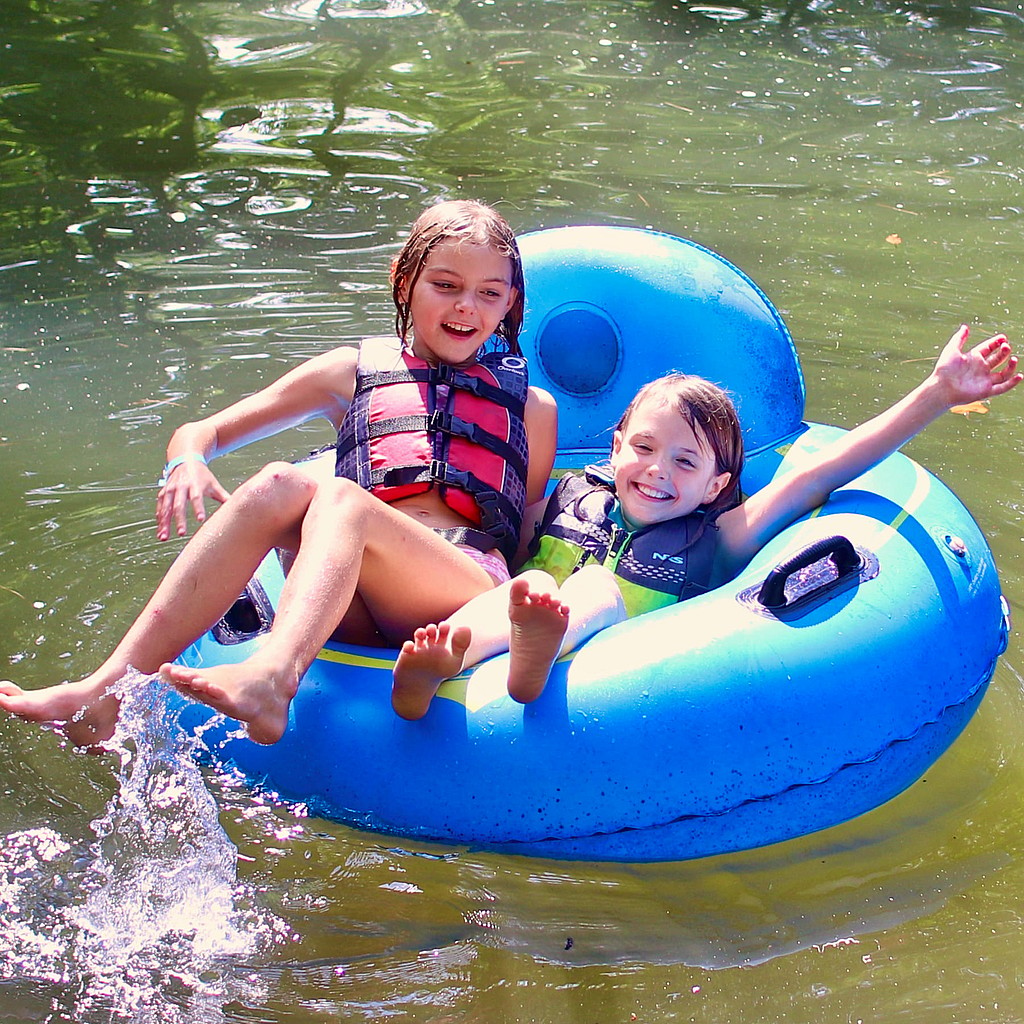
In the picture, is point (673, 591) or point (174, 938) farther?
point (673, 591)

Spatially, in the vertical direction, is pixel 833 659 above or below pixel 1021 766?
above

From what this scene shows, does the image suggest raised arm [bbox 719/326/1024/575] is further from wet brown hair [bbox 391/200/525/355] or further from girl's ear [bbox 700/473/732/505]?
wet brown hair [bbox 391/200/525/355]

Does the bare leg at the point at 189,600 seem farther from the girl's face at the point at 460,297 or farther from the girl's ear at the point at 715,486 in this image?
the girl's ear at the point at 715,486

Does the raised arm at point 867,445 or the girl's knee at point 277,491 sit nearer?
the girl's knee at point 277,491

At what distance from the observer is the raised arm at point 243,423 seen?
8.25 feet

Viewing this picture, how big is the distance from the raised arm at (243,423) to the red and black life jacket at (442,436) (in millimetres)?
66

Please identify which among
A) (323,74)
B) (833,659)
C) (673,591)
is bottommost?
(323,74)

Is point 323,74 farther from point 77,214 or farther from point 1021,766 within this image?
point 1021,766

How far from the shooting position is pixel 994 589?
257 centimetres

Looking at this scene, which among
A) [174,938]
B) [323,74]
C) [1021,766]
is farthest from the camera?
[323,74]

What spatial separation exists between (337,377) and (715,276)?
3.04 feet

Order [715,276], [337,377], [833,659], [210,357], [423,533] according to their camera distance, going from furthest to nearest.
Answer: [210,357] → [715,276] → [337,377] → [423,533] → [833,659]

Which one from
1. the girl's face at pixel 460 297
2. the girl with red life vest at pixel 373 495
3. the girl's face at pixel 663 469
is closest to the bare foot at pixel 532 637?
the girl with red life vest at pixel 373 495

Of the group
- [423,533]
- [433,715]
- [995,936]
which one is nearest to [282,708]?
[433,715]
